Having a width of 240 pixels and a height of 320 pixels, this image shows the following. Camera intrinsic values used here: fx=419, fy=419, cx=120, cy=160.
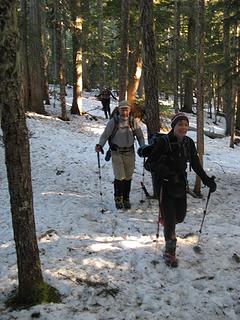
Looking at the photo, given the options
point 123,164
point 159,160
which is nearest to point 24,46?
point 123,164

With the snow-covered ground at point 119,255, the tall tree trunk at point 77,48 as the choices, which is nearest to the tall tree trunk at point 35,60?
the tall tree trunk at point 77,48

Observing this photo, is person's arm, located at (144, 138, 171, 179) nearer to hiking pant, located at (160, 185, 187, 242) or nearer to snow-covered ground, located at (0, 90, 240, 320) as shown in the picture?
hiking pant, located at (160, 185, 187, 242)

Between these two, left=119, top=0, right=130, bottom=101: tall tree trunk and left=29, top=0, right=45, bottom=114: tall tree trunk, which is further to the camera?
left=29, top=0, right=45, bottom=114: tall tree trunk

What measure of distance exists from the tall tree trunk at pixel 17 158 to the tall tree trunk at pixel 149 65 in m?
4.78

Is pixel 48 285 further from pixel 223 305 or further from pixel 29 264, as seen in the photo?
pixel 223 305

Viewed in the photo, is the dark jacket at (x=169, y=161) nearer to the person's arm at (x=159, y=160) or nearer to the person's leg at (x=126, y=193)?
the person's arm at (x=159, y=160)

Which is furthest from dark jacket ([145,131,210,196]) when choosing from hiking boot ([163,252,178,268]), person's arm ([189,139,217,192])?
hiking boot ([163,252,178,268])

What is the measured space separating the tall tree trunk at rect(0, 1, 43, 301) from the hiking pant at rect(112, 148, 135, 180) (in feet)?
12.9

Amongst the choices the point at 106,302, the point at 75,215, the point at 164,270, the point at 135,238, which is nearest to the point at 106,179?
the point at 75,215

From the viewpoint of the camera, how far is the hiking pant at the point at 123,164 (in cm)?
900

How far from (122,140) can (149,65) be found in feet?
6.51

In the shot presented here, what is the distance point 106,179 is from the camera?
11.6 meters

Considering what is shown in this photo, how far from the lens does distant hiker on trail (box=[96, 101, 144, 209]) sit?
352 inches

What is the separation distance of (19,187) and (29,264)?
103 cm
